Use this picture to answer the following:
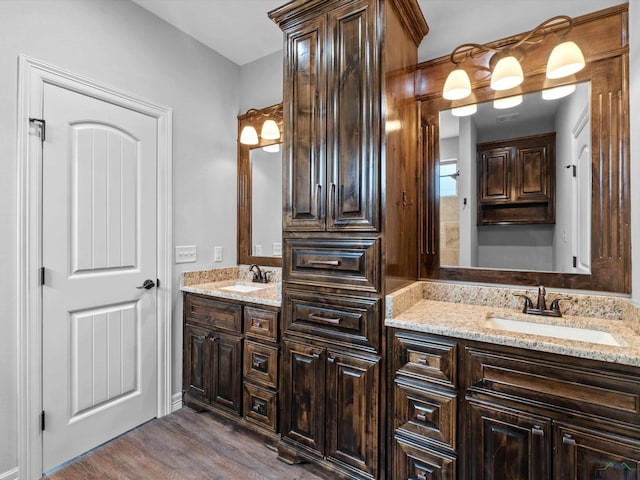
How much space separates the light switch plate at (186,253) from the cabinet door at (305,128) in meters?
1.08

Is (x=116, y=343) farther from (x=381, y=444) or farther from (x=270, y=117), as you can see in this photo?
(x=270, y=117)

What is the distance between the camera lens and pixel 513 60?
1.69 metres

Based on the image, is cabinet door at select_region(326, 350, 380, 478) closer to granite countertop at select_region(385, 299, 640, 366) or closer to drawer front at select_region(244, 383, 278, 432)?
granite countertop at select_region(385, 299, 640, 366)

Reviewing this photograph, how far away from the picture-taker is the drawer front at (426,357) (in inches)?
56.3

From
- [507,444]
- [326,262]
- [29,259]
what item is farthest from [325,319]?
[29,259]

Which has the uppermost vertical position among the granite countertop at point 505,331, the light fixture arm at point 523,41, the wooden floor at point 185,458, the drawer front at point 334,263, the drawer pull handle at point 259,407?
the light fixture arm at point 523,41

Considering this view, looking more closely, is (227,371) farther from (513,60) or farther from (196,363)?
(513,60)

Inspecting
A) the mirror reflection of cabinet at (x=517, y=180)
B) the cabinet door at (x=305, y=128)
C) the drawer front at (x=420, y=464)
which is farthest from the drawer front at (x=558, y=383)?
the cabinet door at (x=305, y=128)

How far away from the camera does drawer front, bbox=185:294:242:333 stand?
86.0 inches

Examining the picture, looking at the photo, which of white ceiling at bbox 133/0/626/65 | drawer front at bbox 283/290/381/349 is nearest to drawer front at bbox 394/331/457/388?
drawer front at bbox 283/290/381/349

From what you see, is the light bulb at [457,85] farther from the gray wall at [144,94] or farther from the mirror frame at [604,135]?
the gray wall at [144,94]

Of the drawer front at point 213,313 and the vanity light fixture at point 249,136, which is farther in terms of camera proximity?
the vanity light fixture at point 249,136

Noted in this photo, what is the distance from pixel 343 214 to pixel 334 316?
0.55 metres

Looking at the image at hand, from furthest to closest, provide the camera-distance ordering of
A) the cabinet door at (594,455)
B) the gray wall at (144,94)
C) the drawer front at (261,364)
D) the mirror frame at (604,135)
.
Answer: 1. the drawer front at (261,364)
2. the gray wall at (144,94)
3. the mirror frame at (604,135)
4. the cabinet door at (594,455)
